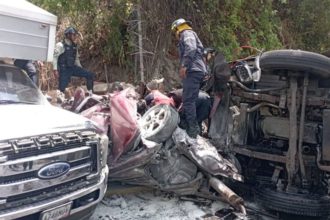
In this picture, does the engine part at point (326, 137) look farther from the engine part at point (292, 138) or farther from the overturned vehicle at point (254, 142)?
the engine part at point (292, 138)

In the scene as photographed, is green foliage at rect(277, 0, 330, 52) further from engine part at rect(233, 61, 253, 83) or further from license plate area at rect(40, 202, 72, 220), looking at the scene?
license plate area at rect(40, 202, 72, 220)

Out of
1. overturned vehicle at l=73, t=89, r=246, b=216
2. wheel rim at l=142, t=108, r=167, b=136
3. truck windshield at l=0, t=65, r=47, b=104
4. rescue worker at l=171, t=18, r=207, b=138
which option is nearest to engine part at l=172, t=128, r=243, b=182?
overturned vehicle at l=73, t=89, r=246, b=216

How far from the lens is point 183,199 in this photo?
4992 millimetres

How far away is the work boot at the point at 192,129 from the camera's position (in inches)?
213

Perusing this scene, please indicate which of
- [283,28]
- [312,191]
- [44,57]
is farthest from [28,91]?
[283,28]

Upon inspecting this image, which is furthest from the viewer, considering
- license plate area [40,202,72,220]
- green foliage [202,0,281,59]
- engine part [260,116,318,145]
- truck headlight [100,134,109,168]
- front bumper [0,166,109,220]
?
green foliage [202,0,281,59]

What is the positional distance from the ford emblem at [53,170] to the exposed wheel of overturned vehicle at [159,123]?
1618 millimetres

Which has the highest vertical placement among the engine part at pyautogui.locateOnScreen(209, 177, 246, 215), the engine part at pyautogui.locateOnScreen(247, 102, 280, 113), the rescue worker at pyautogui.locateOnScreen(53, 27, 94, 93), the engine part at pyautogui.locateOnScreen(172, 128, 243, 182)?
the rescue worker at pyautogui.locateOnScreen(53, 27, 94, 93)

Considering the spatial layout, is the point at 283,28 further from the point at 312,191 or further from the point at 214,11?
the point at 312,191

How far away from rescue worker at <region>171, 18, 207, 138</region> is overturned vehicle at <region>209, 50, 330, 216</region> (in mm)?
524

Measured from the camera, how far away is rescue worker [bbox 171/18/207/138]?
5535mm

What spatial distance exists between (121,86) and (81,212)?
2.91 meters

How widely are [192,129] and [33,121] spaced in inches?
96.4

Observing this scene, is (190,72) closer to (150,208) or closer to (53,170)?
(150,208)
